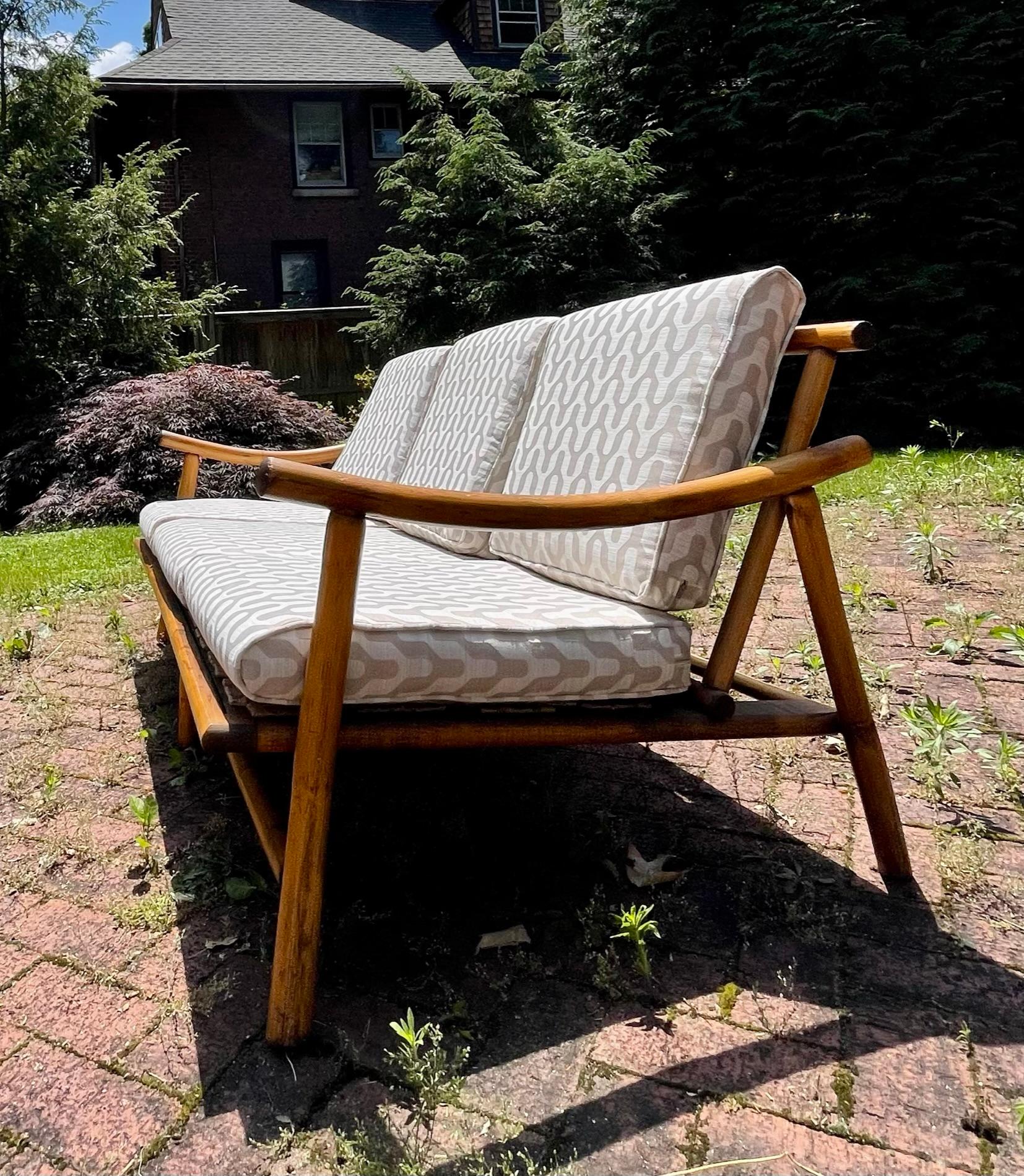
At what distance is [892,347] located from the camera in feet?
28.4

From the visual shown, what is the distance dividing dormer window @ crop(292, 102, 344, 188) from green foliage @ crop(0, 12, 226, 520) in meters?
5.76

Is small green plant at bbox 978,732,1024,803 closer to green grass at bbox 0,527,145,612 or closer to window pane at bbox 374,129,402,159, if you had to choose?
green grass at bbox 0,527,145,612

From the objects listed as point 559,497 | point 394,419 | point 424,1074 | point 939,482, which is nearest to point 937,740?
point 559,497

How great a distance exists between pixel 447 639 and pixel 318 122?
16.2m

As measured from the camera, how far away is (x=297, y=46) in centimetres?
1538

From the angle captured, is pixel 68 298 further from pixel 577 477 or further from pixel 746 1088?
pixel 746 1088

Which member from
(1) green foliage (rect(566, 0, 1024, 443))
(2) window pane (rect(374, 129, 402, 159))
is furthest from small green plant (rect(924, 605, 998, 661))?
(2) window pane (rect(374, 129, 402, 159))

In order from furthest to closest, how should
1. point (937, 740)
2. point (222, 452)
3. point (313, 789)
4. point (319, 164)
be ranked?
point (319, 164) < point (222, 452) < point (937, 740) < point (313, 789)

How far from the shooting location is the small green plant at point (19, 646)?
327 cm

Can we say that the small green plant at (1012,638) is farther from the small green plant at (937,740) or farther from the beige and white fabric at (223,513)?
the beige and white fabric at (223,513)

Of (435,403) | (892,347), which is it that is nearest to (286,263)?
(892,347)

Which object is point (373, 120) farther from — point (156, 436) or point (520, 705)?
point (520, 705)

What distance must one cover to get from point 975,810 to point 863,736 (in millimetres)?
Answer: 494

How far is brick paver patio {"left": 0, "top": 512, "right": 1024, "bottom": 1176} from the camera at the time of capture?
1.19m
